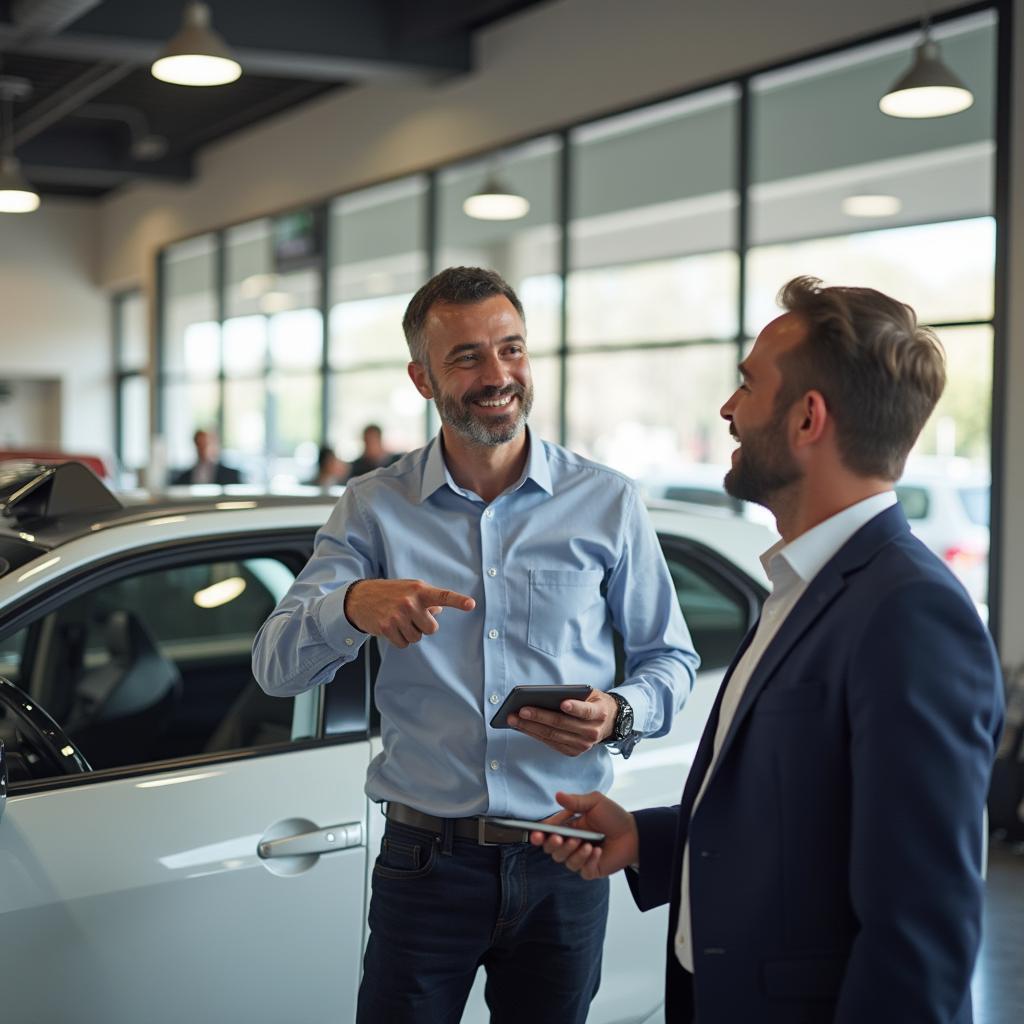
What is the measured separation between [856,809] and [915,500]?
5.39 m

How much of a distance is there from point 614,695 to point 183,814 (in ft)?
2.31

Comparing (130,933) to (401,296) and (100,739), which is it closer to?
(100,739)

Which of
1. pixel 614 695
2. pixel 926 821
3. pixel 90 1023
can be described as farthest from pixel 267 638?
pixel 926 821

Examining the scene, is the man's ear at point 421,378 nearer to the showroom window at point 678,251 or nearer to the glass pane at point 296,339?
the showroom window at point 678,251

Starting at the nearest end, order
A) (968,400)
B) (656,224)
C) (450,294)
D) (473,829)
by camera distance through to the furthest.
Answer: (473,829), (450,294), (968,400), (656,224)

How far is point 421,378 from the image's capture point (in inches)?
79.2

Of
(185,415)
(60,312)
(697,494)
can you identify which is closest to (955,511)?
(697,494)

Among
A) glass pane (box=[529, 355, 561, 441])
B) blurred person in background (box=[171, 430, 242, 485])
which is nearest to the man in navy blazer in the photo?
glass pane (box=[529, 355, 561, 441])

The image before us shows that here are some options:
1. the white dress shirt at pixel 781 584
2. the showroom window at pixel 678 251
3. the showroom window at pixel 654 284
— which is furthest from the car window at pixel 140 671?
the showroom window at pixel 654 284

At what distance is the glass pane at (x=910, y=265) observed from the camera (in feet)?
19.5

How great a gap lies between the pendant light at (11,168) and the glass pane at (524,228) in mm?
2783

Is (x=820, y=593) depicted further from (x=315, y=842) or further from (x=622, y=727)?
(x=315, y=842)

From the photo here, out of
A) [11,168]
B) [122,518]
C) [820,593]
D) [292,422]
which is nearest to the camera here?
[820,593]

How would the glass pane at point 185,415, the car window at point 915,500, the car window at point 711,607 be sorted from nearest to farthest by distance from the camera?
the car window at point 711,607 < the car window at point 915,500 < the glass pane at point 185,415
